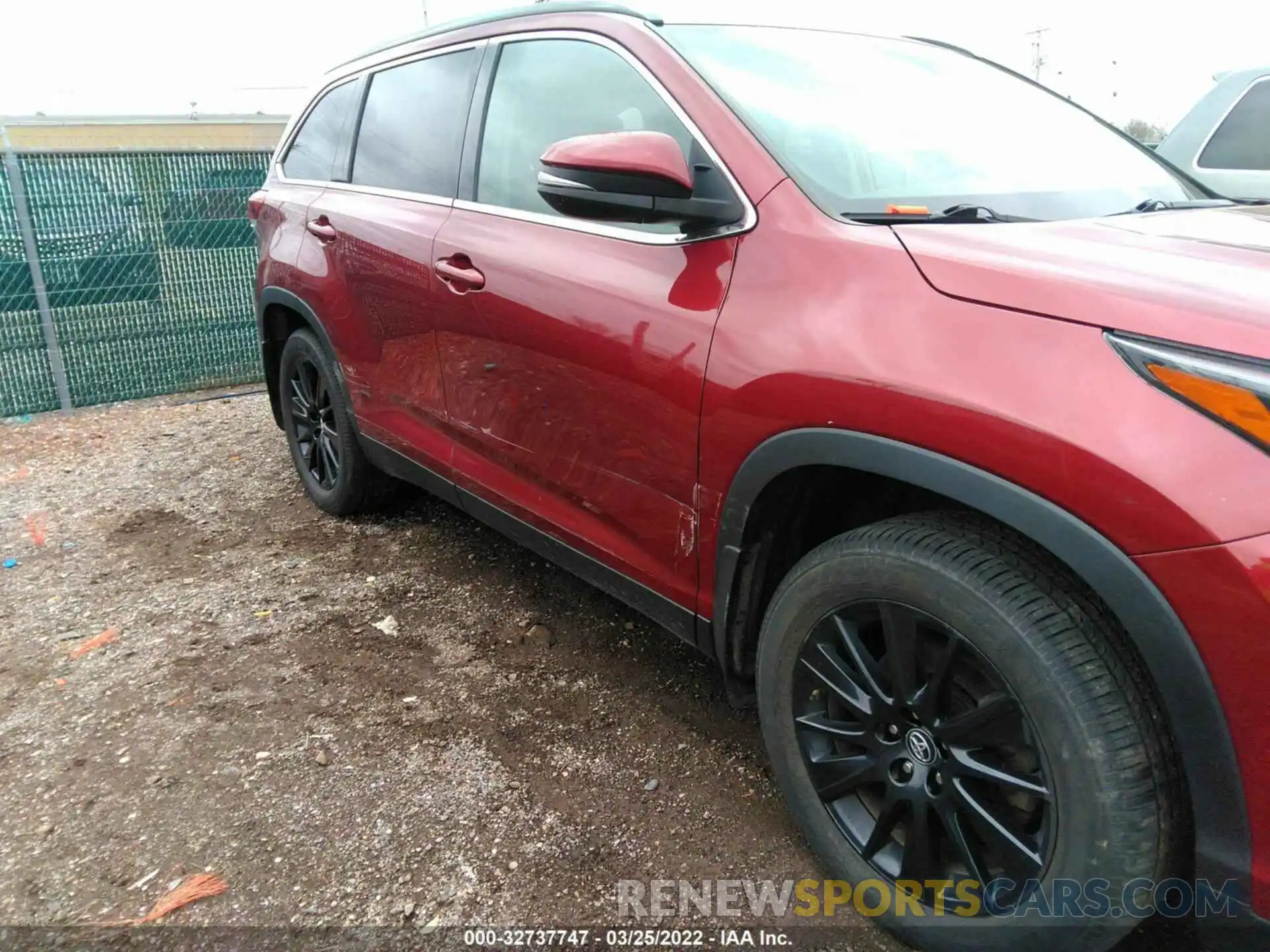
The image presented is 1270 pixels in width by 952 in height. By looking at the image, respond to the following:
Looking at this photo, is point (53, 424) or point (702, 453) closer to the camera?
point (702, 453)

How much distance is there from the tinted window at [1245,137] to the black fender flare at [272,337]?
4.21 metres

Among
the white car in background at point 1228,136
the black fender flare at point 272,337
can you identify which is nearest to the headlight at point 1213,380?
the black fender flare at point 272,337

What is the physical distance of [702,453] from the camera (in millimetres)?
2008

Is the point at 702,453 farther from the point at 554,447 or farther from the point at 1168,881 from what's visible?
the point at 1168,881

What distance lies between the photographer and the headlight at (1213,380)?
50.4 inches

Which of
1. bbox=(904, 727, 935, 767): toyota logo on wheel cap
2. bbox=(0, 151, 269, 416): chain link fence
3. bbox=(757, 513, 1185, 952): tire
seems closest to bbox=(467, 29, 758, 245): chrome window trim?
→ bbox=(757, 513, 1185, 952): tire

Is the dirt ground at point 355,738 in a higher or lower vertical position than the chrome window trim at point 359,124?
lower

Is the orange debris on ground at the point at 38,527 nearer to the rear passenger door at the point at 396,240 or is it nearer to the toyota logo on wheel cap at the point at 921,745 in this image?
the rear passenger door at the point at 396,240

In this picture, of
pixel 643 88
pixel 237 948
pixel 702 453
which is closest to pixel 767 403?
pixel 702 453

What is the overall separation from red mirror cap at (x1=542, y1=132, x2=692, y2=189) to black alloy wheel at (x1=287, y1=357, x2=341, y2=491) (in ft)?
7.09

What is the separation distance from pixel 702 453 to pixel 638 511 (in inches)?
12.8

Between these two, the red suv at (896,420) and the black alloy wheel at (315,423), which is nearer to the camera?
the red suv at (896,420)

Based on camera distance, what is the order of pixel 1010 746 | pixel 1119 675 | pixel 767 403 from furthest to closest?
pixel 767 403 → pixel 1010 746 → pixel 1119 675

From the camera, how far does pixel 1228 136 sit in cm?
450
